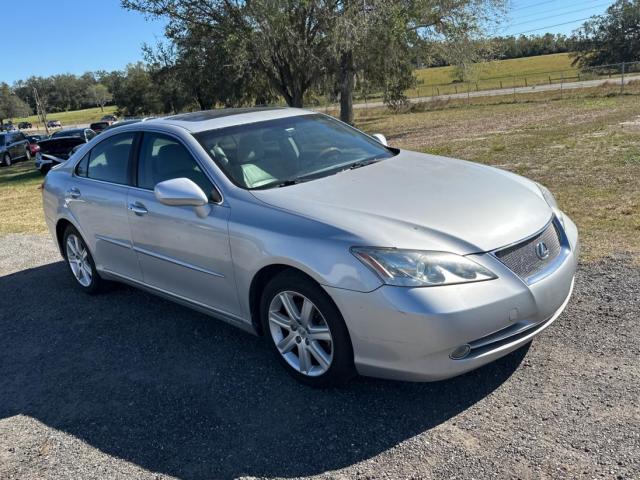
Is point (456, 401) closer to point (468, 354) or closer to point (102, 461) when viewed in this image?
point (468, 354)

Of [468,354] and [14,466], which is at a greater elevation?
[468,354]

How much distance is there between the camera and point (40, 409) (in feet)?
12.2

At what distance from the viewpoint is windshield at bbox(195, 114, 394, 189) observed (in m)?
4.03

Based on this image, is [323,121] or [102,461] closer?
[102,461]

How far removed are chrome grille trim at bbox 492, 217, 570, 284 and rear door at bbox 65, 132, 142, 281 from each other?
296 centimetres

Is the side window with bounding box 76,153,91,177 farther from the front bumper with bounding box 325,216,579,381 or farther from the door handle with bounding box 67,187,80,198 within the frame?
the front bumper with bounding box 325,216,579,381

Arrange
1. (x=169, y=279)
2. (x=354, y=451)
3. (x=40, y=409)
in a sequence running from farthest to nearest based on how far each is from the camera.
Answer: (x=169, y=279) → (x=40, y=409) → (x=354, y=451)

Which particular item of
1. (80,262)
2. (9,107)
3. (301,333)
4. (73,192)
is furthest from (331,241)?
(9,107)

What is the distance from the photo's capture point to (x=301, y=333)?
3.49 meters

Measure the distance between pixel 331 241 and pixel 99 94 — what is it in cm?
12574

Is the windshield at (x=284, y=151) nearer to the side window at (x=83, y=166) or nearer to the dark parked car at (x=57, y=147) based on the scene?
the side window at (x=83, y=166)

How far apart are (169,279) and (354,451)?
2089mm

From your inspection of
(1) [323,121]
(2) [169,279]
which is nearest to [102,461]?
(2) [169,279]

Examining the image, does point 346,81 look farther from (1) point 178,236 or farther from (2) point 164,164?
(1) point 178,236
